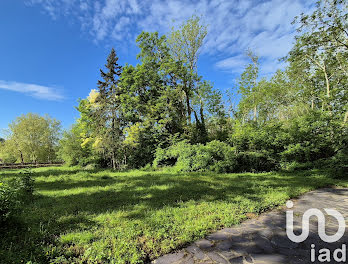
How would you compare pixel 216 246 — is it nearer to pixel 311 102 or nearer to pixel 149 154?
pixel 149 154

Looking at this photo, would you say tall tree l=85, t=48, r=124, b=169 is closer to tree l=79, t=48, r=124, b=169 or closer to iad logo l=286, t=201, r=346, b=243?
tree l=79, t=48, r=124, b=169

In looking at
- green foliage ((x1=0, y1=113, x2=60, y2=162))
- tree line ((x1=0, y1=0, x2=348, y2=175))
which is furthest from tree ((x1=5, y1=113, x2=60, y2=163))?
tree line ((x1=0, y1=0, x2=348, y2=175))

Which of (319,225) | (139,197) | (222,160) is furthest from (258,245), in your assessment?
(222,160)

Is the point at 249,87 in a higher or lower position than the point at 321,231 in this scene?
higher

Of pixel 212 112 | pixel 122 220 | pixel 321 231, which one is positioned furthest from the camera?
pixel 212 112

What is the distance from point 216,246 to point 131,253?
1205 millimetres

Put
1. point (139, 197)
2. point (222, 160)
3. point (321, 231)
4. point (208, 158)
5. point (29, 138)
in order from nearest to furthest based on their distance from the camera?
point (321, 231) < point (139, 197) < point (208, 158) < point (222, 160) < point (29, 138)

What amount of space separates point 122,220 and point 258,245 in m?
2.32

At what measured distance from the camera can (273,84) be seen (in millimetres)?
21781

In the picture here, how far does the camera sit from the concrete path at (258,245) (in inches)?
87.8

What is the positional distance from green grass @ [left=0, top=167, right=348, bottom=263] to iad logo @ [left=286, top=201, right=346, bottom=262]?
Result: 652 millimetres

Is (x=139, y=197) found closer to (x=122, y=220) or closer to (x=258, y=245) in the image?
(x=122, y=220)

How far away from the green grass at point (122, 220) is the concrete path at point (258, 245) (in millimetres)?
198

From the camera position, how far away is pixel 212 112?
20703 millimetres
